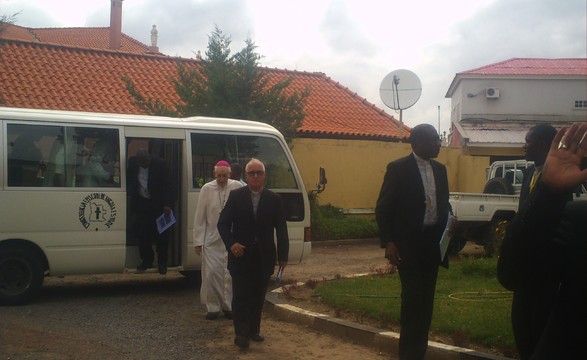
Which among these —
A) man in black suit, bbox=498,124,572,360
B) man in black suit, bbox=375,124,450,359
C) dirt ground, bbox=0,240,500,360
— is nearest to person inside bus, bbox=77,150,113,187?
dirt ground, bbox=0,240,500,360

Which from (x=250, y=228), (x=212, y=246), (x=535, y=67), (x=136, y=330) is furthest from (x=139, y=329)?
(x=535, y=67)

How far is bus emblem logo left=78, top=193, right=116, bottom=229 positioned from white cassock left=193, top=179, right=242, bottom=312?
5.79ft

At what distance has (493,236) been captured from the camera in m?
14.9

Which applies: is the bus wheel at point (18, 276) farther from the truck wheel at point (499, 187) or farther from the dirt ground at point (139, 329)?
the truck wheel at point (499, 187)

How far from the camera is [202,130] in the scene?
11477 mm

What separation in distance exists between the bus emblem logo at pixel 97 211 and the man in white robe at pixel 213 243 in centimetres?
177

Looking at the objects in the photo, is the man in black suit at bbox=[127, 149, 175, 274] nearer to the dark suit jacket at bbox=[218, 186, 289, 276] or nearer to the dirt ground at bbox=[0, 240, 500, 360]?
the dirt ground at bbox=[0, 240, 500, 360]

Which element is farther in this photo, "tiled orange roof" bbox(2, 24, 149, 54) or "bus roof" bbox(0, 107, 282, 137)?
"tiled orange roof" bbox(2, 24, 149, 54)

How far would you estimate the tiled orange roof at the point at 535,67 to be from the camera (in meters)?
38.0

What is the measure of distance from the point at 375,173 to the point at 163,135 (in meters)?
12.1

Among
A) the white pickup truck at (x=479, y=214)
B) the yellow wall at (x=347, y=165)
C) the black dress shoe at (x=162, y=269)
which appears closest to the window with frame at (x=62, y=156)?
the black dress shoe at (x=162, y=269)

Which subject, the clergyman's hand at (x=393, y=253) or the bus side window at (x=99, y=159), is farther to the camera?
the bus side window at (x=99, y=159)

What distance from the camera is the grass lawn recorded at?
292 inches

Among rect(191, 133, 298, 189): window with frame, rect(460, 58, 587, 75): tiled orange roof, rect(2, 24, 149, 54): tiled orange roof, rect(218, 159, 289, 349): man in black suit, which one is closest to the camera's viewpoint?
rect(218, 159, 289, 349): man in black suit
